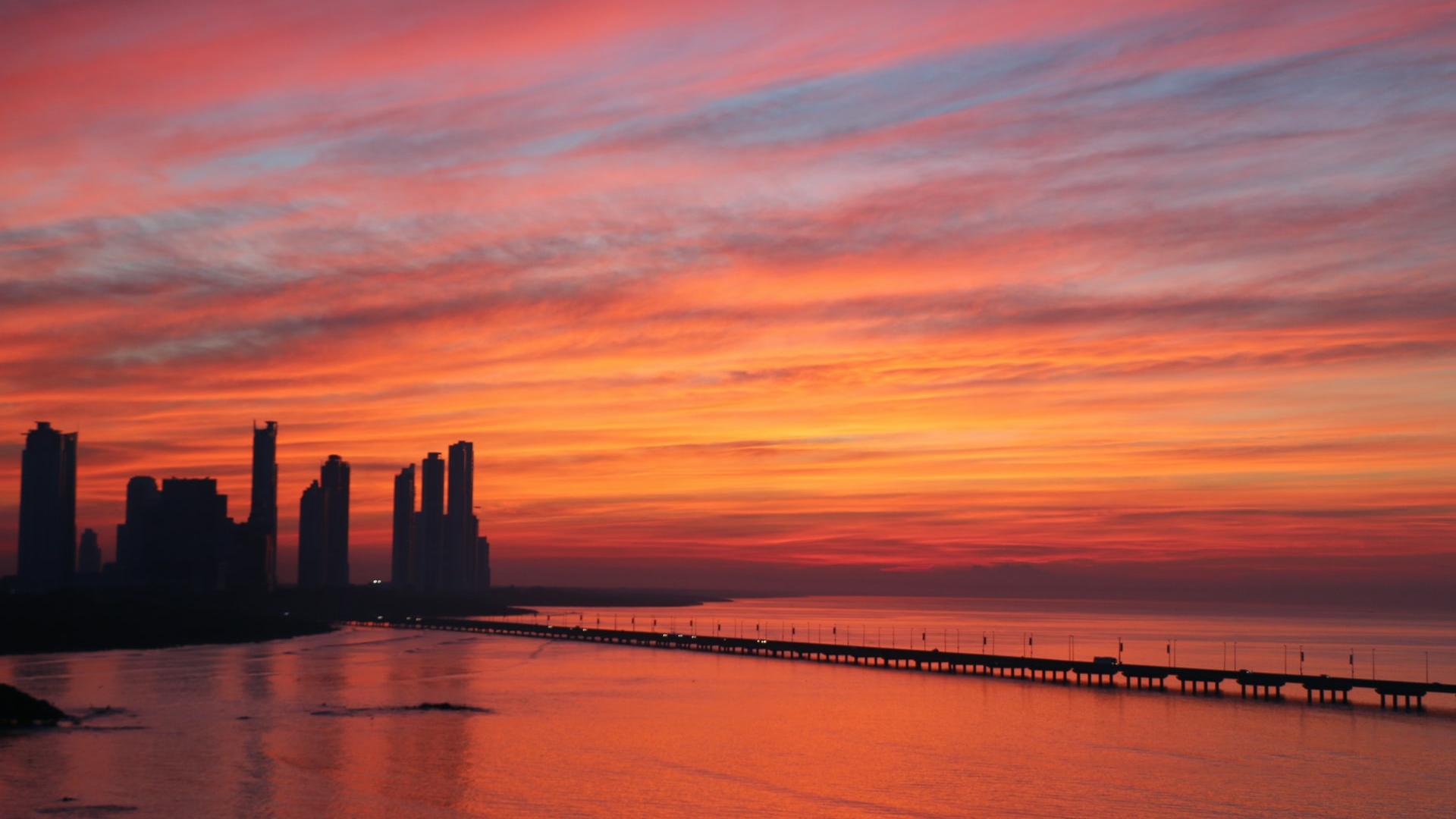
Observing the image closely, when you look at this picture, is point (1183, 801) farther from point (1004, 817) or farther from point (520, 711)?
point (520, 711)

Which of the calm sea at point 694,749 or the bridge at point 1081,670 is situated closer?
the calm sea at point 694,749

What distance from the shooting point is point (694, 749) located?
8162 cm

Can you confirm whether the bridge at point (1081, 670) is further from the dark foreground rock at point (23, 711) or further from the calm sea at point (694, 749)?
the dark foreground rock at point (23, 711)

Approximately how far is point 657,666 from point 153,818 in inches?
3974

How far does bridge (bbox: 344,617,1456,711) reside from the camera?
108m

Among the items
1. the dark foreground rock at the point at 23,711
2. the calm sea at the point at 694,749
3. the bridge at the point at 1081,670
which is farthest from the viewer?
the bridge at the point at 1081,670

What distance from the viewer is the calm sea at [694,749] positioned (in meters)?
Result: 62.8

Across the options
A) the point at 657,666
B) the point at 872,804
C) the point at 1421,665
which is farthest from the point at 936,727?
the point at 1421,665

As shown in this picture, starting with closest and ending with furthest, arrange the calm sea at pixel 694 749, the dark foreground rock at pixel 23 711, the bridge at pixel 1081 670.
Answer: the calm sea at pixel 694 749, the dark foreground rock at pixel 23 711, the bridge at pixel 1081 670

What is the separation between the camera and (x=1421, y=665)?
172 meters

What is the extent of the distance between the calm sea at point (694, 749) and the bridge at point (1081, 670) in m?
2.34

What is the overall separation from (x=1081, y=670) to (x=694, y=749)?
62144mm

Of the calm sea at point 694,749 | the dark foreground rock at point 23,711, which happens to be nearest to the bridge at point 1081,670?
the calm sea at point 694,749

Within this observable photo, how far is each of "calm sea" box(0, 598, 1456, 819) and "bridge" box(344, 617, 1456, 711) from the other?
2.34 metres
